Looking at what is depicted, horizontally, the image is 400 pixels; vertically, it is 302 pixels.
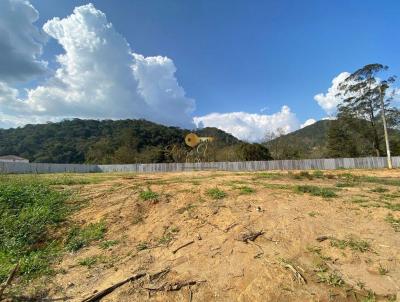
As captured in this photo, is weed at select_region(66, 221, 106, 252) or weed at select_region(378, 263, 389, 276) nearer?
weed at select_region(378, 263, 389, 276)

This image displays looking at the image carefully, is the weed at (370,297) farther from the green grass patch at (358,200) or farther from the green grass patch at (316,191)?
the green grass patch at (316,191)

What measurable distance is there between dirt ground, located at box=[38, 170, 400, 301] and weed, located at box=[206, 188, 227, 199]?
7 cm

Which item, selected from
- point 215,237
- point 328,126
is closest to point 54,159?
point 328,126

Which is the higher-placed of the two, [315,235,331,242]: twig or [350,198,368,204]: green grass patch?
[350,198,368,204]: green grass patch

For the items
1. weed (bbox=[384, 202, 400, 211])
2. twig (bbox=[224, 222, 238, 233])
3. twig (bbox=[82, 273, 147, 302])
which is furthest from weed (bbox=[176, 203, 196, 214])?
weed (bbox=[384, 202, 400, 211])

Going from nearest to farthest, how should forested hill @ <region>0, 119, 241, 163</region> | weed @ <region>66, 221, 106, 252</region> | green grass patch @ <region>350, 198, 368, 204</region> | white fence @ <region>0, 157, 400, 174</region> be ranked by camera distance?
weed @ <region>66, 221, 106, 252</region> < green grass patch @ <region>350, 198, 368, 204</region> < white fence @ <region>0, 157, 400, 174</region> < forested hill @ <region>0, 119, 241, 163</region>

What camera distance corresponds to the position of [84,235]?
7.25 meters

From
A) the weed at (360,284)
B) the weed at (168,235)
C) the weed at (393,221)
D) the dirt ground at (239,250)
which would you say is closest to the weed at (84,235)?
the dirt ground at (239,250)

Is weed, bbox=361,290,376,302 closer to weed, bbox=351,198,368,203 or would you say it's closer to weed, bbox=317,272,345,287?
weed, bbox=317,272,345,287

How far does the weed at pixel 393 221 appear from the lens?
7.06 metres

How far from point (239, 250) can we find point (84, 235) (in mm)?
3610

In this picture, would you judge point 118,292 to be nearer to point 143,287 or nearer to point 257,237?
point 143,287

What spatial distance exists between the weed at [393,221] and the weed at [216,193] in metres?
4.22

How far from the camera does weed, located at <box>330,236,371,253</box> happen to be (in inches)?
242
